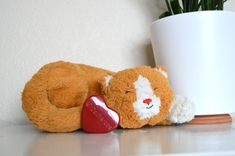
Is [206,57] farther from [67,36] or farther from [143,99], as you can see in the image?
[67,36]

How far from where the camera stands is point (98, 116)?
0.51 m

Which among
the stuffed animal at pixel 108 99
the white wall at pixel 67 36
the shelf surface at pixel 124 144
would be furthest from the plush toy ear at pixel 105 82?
the white wall at pixel 67 36

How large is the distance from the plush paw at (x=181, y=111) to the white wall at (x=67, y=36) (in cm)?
29

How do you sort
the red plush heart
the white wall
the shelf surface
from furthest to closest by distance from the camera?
1. the white wall
2. the red plush heart
3. the shelf surface

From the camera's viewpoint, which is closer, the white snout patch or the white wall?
the white snout patch

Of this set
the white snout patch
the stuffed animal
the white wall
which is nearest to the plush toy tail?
the stuffed animal

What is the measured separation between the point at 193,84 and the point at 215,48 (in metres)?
0.10

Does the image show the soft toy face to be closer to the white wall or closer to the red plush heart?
the red plush heart

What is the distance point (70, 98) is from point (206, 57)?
326mm

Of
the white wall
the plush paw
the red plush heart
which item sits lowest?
the plush paw

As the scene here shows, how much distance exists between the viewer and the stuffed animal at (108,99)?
0.53 meters

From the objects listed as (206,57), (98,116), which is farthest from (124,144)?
(206,57)

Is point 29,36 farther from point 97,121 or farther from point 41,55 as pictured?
point 97,121

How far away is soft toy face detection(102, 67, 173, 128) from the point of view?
52 cm
